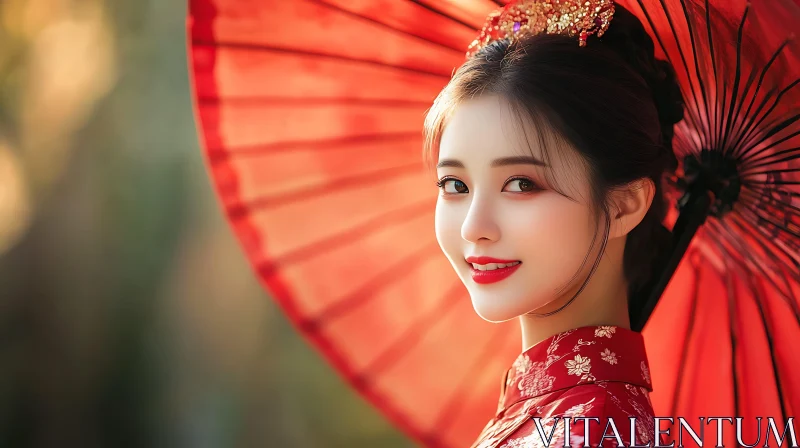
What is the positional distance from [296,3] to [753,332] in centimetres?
90

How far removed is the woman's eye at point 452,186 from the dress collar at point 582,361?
0.79ft

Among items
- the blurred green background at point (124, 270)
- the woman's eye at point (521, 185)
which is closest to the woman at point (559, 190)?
the woman's eye at point (521, 185)

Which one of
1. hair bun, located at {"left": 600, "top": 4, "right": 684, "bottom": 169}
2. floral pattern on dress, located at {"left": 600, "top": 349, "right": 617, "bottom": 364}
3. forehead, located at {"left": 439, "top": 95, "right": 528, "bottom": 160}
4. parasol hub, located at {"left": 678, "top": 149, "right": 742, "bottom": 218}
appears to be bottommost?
floral pattern on dress, located at {"left": 600, "top": 349, "right": 617, "bottom": 364}

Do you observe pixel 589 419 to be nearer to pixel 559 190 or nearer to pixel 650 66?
pixel 559 190

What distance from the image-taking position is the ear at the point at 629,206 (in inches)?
42.7

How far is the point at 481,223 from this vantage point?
1.03m

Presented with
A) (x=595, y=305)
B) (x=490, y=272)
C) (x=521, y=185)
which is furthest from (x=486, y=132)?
(x=595, y=305)

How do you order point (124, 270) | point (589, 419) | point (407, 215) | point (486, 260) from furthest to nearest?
1. point (124, 270)
2. point (407, 215)
3. point (486, 260)
4. point (589, 419)

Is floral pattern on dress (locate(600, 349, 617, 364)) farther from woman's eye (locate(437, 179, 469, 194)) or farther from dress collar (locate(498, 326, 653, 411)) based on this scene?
woman's eye (locate(437, 179, 469, 194))

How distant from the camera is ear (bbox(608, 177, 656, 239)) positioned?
1.08 meters

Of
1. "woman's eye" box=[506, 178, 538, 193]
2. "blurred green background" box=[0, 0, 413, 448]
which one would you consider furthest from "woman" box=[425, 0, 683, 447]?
"blurred green background" box=[0, 0, 413, 448]

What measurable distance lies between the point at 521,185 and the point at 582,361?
0.25 m

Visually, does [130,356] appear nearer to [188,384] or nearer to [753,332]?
[188,384]

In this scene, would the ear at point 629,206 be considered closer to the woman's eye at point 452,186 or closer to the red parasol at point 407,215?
the red parasol at point 407,215
